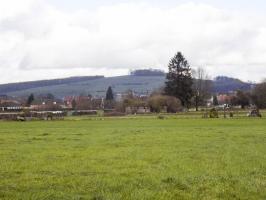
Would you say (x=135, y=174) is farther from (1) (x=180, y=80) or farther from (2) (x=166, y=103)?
(1) (x=180, y=80)

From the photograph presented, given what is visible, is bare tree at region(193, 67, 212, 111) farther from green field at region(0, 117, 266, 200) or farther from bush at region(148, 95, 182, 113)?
green field at region(0, 117, 266, 200)

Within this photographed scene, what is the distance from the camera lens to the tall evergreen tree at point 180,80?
479 ft

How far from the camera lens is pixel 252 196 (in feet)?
46.8

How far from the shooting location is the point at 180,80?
14812cm

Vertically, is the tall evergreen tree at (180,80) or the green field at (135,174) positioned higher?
the tall evergreen tree at (180,80)

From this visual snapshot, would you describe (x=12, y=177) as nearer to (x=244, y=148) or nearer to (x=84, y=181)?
(x=84, y=181)

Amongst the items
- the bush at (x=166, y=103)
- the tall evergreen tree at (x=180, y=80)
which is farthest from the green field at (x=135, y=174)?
the tall evergreen tree at (x=180, y=80)

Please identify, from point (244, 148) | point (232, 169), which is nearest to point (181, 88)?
point (244, 148)

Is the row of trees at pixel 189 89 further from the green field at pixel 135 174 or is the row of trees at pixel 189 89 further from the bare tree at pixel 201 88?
the green field at pixel 135 174

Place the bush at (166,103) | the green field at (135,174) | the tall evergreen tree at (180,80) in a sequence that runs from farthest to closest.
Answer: the tall evergreen tree at (180,80) < the bush at (166,103) < the green field at (135,174)

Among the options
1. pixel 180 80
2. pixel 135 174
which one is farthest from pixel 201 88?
pixel 135 174

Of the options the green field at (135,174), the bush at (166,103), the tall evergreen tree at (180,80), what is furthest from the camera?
the tall evergreen tree at (180,80)

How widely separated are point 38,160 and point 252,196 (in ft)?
37.1

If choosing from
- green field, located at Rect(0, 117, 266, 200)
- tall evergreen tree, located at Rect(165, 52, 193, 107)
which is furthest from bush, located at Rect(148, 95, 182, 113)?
green field, located at Rect(0, 117, 266, 200)
